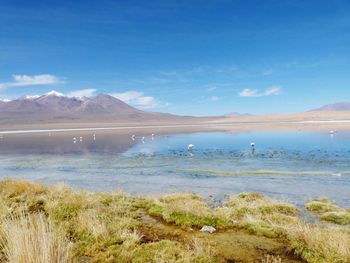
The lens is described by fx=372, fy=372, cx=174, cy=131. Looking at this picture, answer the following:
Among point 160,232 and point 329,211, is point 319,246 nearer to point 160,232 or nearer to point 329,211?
point 160,232

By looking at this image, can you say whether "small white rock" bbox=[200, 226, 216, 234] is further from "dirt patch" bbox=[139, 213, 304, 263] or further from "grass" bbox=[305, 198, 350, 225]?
"grass" bbox=[305, 198, 350, 225]

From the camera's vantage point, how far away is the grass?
1221 centimetres

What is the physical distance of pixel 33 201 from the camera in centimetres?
1341

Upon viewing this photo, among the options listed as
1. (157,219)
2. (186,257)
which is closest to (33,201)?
(157,219)

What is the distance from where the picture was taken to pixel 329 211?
1318 centimetres

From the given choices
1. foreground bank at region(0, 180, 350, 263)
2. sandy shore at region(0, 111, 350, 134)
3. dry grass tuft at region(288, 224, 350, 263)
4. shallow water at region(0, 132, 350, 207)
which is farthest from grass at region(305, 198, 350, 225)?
sandy shore at region(0, 111, 350, 134)

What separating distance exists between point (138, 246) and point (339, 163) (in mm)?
21222

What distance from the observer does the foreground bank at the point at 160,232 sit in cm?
723

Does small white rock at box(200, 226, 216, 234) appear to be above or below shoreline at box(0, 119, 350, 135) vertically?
below

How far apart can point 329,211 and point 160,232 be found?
258 inches

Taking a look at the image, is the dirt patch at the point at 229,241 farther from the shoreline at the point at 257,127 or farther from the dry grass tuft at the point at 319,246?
the shoreline at the point at 257,127

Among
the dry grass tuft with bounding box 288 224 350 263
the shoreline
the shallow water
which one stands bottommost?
the shallow water

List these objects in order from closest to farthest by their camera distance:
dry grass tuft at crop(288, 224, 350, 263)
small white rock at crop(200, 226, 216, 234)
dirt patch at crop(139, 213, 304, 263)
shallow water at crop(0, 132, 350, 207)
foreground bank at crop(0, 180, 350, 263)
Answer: foreground bank at crop(0, 180, 350, 263), dry grass tuft at crop(288, 224, 350, 263), dirt patch at crop(139, 213, 304, 263), small white rock at crop(200, 226, 216, 234), shallow water at crop(0, 132, 350, 207)

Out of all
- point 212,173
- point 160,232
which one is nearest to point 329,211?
point 160,232
